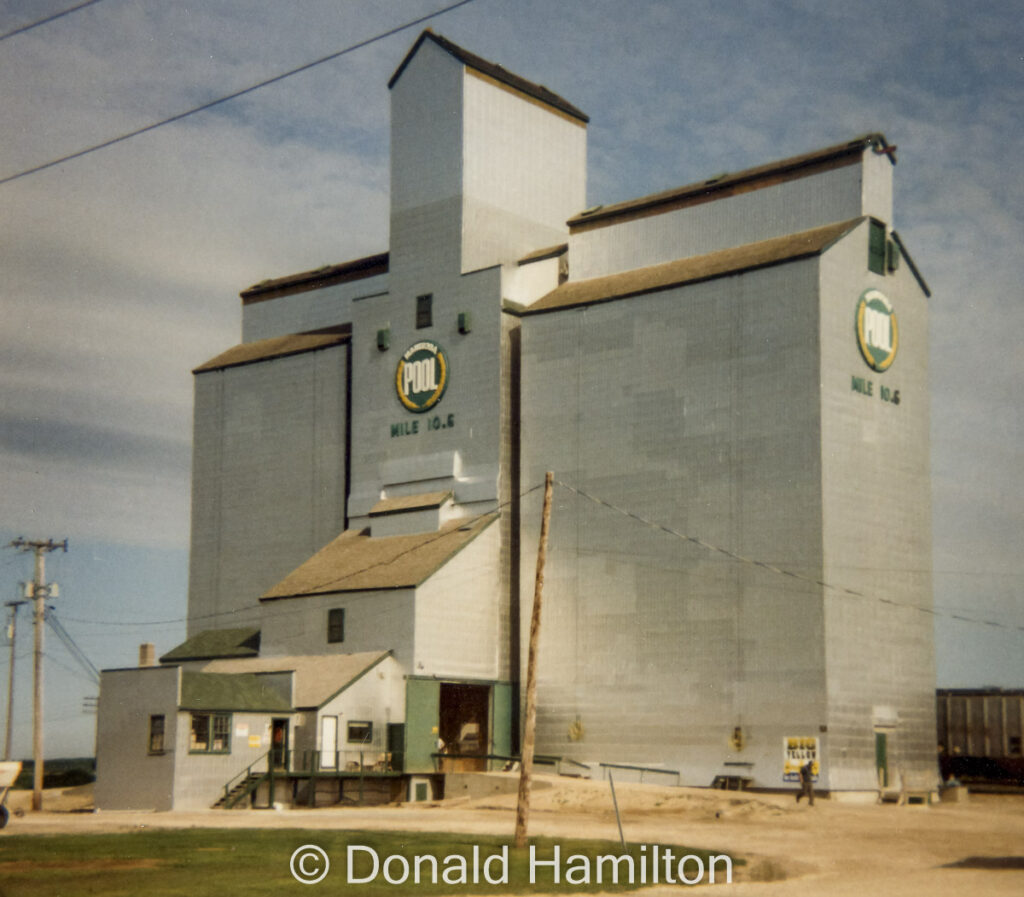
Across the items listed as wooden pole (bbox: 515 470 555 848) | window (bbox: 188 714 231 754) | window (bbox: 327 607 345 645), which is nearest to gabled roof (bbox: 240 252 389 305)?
window (bbox: 327 607 345 645)

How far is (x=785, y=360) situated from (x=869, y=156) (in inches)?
359

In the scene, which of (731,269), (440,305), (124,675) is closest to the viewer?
(124,675)

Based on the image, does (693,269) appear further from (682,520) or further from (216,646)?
(216,646)

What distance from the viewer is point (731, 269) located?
57094 mm

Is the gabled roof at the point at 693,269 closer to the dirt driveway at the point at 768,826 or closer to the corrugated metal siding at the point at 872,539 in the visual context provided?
the corrugated metal siding at the point at 872,539

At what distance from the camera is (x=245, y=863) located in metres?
30.7

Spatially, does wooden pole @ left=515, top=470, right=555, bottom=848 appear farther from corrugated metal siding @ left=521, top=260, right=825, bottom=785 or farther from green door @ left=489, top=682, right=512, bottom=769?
green door @ left=489, top=682, right=512, bottom=769

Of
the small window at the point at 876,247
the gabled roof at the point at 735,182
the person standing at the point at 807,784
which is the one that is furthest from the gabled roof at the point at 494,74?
the person standing at the point at 807,784

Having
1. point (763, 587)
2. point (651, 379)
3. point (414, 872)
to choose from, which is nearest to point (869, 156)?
point (651, 379)

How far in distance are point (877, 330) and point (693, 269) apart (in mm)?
7515

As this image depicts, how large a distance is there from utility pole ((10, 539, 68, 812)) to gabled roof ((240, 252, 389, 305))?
16.6 metres

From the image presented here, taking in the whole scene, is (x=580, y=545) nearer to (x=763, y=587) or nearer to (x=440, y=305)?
(x=763, y=587)

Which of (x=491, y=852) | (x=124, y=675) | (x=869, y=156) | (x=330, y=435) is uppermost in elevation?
(x=869, y=156)

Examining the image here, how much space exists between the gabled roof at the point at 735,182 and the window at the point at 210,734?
26514mm
